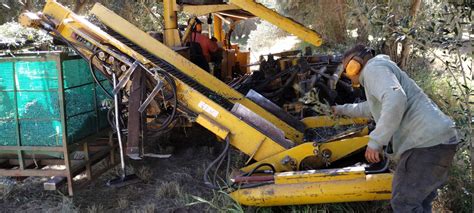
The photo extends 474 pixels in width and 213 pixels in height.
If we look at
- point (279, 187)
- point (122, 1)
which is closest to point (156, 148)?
point (279, 187)

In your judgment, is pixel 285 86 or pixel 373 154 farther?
pixel 285 86

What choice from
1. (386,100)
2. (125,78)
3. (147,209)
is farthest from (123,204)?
(386,100)

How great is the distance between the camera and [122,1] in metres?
13.0

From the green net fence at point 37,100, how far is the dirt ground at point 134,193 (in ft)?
1.93

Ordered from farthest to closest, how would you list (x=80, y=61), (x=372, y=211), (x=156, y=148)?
(x=156, y=148) → (x=80, y=61) → (x=372, y=211)

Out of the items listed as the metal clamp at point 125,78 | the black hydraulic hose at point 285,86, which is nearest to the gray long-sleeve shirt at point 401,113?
the metal clamp at point 125,78

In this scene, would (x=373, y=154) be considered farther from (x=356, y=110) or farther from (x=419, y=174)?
(x=356, y=110)

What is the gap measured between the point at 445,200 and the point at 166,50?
10.6 ft

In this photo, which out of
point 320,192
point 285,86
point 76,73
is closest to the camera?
point 320,192

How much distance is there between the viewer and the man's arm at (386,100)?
2.86 meters

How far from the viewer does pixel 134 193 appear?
454cm

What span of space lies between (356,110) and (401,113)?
88 cm

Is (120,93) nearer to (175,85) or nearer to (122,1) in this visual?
(175,85)

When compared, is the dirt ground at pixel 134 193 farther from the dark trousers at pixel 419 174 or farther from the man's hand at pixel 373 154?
the dark trousers at pixel 419 174
